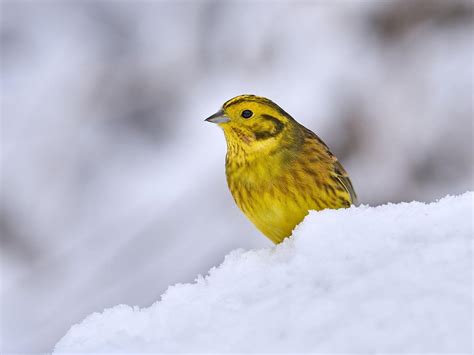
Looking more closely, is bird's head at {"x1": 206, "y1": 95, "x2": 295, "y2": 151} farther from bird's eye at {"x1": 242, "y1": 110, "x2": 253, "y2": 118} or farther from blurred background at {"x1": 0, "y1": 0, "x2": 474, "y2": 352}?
blurred background at {"x1": 0, "y1": 0, "x2": 474, "y2": 352}

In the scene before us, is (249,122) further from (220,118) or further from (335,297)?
(335,297)

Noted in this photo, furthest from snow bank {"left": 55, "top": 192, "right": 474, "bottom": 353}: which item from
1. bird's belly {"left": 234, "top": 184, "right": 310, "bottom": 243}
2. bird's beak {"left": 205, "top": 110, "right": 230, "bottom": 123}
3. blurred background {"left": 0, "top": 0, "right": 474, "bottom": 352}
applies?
blurred background {"left": 0, "top": 0, "right": 474, "bottom": 352}

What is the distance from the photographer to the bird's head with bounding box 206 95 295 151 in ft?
10.8

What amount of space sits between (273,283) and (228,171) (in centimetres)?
162

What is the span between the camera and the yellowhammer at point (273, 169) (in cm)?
313

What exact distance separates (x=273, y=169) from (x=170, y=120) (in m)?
4.17

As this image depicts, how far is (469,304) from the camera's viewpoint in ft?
4.75

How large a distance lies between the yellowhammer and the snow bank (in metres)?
1.14

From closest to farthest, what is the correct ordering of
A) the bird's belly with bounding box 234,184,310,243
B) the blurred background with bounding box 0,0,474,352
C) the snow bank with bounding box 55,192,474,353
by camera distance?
the snow bank with bounding box 55,192,474,353, the bird's belly with bounding box 234,184,310,243, the blurred background with bounding box 0,0,474,352

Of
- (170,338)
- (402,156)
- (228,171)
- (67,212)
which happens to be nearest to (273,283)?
(170,338)

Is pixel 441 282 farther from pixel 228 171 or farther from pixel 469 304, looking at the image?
pixel 228 171

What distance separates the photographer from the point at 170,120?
Result: 286 inches

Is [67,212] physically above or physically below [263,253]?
above

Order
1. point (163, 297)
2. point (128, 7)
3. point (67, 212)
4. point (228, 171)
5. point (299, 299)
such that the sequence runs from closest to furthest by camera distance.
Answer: point (299, 299)
point (163, 297)
point (228, 171)
point (67, 212)
point (128, 7)
